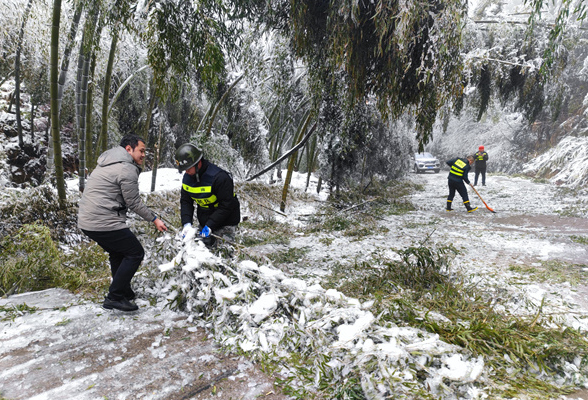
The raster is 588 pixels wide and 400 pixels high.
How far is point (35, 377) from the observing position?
6.23ft

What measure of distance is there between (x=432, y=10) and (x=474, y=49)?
4.72 m

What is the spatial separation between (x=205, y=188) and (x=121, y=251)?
0.95 meters

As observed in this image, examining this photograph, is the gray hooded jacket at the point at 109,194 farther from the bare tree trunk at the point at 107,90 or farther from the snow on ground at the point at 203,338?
the bare tree trunk at the point at 107,90

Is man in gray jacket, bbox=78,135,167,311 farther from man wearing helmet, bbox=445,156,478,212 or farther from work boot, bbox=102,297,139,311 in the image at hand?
man wearing helmet, bbox=445,156,478,212

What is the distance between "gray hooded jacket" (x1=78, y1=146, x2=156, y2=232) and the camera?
8.41 ft

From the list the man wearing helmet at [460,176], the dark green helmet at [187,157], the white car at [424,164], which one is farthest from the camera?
the white car at [424,164]

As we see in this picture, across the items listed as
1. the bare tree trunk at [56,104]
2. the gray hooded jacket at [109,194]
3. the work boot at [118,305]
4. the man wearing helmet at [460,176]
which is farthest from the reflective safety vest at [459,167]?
the bare tree trunk at [56,104]

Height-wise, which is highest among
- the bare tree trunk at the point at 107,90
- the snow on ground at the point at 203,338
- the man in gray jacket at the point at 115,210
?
the bare tree trunk at the point at 107,90

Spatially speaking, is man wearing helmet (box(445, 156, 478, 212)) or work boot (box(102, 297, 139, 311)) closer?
work boot (box(102, 297, 139, 311))

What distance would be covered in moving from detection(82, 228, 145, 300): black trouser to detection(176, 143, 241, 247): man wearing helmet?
59cm

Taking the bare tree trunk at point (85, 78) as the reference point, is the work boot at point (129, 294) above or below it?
below

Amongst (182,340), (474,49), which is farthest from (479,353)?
(474,49)

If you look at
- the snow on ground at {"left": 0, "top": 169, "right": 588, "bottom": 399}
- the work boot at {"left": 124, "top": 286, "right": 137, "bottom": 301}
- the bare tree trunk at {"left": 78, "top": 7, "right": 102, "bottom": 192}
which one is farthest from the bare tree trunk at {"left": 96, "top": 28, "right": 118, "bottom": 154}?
the snow on ground at {"left": 0, "top": 169, "right": 588, "bottom": 399}

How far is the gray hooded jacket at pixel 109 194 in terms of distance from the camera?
256 centimetres
